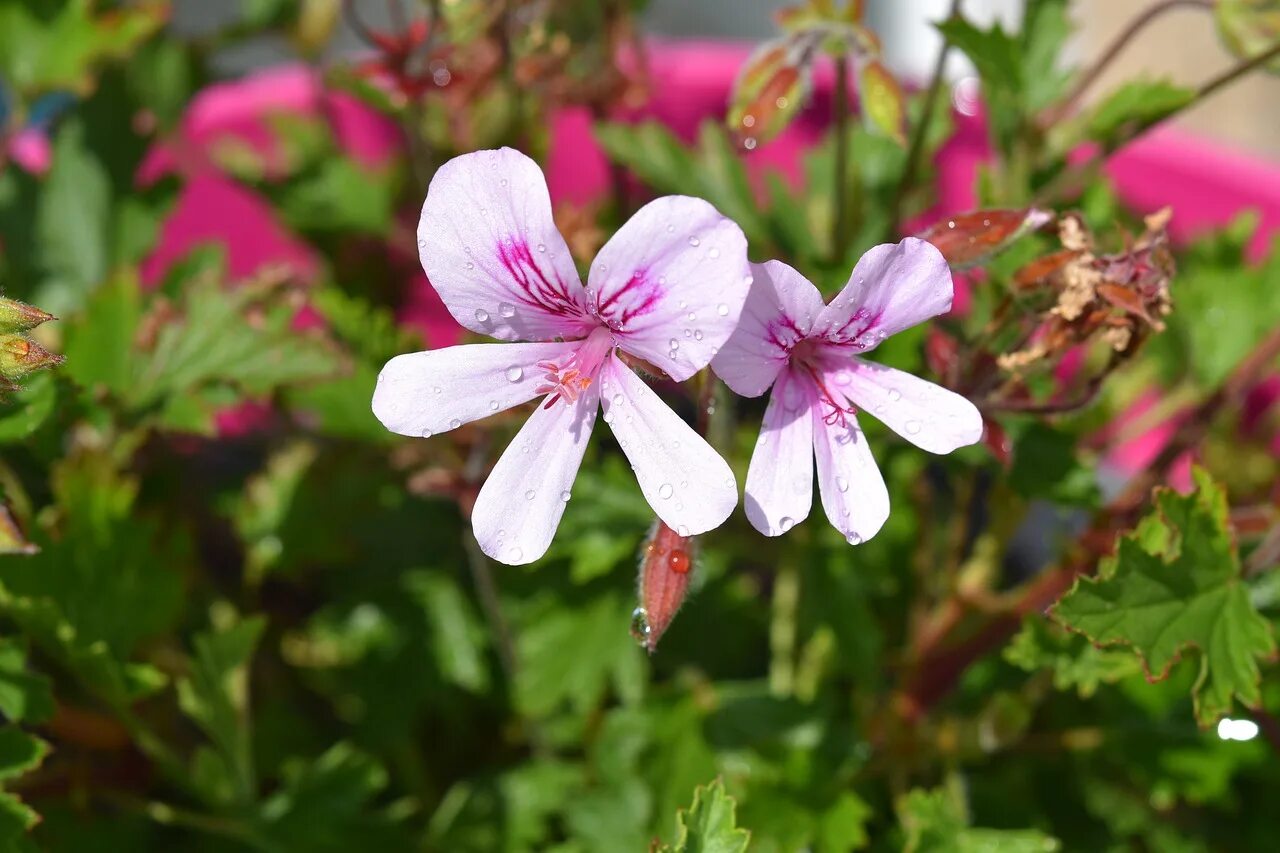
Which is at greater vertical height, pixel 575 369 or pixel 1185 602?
pixel 575 369

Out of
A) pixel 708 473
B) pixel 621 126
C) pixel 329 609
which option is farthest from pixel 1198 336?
pixel 329 609

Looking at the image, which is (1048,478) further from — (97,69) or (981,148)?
(97,69)

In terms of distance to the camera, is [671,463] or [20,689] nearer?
[671,463]

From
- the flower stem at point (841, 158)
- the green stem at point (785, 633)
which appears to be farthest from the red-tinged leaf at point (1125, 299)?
the green stem at point (785, 633)

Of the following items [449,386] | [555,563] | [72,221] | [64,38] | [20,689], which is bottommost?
[555,563]

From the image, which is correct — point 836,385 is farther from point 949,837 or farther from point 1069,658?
point 949,837

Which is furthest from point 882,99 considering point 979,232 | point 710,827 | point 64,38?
point 64,38

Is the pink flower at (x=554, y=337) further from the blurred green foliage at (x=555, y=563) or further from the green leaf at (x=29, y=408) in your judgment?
the green leaf at (x=29, y=408)
